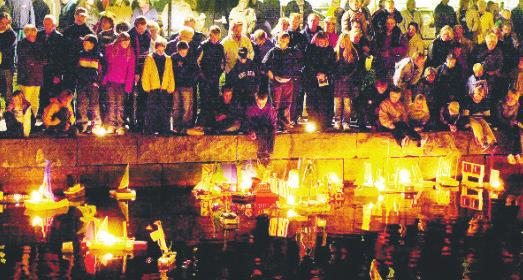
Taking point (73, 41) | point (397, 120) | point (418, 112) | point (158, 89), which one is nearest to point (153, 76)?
point (158, 89)

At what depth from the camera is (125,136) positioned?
20.1 metres

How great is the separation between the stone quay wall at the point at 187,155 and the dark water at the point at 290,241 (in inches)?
20.8

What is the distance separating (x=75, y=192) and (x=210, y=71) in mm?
3258

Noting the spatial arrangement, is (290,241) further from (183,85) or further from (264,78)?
(264,78)

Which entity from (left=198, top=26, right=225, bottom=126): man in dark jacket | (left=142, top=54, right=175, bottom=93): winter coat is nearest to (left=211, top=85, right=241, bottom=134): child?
(left=198, top=26, right=225, bottom=126): man in dark jacket

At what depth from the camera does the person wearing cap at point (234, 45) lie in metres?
20.9

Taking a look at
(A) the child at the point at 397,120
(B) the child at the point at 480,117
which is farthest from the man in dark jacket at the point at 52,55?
(B) the child at the point at 480,117

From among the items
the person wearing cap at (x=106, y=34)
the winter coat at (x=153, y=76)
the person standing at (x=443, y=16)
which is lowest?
the winter coat at (x=153, y=76)

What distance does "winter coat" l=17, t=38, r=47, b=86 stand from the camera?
19.8 m

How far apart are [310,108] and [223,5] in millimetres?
3689

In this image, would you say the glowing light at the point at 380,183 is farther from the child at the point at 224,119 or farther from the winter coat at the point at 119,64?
the winter coat at the point at 119,64

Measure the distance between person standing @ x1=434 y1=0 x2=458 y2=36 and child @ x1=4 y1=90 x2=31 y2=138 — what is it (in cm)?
893

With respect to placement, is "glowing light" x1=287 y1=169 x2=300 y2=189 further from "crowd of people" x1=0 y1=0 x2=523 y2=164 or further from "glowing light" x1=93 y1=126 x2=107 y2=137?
"glowing light" x1=93 y1=126 x2=107 y2=137

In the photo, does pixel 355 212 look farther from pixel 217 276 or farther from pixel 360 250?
pixel 217 276
